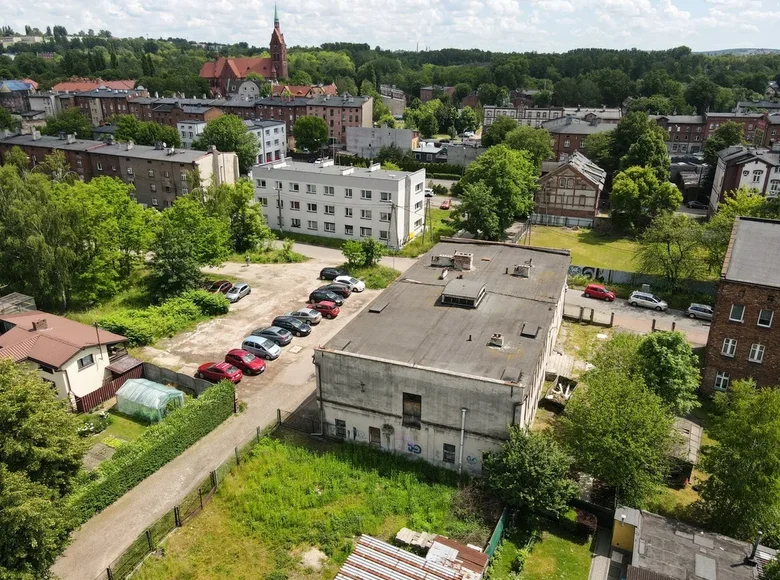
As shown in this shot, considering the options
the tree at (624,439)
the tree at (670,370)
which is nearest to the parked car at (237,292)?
the tree at (624,439)

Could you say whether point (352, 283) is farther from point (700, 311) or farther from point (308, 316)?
point (700, 311)

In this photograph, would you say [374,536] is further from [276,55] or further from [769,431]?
[276,55]

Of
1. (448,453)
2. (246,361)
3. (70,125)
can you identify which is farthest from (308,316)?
(70,125)

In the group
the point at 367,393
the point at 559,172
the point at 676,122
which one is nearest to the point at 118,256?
the point at 367,393

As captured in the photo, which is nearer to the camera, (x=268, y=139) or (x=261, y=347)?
(x=261, y=347)

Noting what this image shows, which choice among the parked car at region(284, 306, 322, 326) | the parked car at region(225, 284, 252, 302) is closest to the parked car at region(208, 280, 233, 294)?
the parked car at region(225, 284, 252, 302)

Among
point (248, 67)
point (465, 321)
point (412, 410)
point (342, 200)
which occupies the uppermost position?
point (248, 67)

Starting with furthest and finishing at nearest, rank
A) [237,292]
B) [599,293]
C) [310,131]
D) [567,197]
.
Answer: [310,131] < [567,197] < [599,293] < [237,292]
